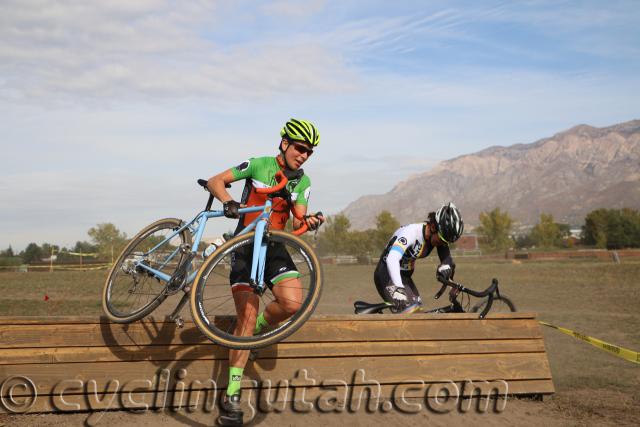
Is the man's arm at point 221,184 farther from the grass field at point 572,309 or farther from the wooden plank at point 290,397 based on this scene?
the grass field at point 572,309

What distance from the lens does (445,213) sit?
8.52 m

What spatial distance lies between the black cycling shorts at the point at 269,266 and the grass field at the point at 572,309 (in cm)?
348

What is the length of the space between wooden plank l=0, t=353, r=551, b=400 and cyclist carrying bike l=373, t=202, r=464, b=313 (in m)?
1.03

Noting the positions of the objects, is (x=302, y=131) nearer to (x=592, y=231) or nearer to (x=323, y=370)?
(x=323, y=370)

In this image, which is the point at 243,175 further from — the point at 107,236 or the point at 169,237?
the point at 107,236

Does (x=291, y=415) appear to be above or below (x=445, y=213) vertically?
below

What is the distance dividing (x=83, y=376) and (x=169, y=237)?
1.82m

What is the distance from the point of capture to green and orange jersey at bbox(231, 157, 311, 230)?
21.9 ft

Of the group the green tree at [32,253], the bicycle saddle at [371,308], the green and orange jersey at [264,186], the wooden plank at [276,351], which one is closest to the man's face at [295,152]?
the green and orange jersey at [264,186]

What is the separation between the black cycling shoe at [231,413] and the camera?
240 inches

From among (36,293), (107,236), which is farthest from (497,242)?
(36,293)

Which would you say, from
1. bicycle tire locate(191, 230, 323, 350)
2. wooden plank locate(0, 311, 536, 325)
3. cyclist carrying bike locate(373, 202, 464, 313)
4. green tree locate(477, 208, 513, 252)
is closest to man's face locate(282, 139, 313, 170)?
bicycle tire locate(191, 230, 323, 350)

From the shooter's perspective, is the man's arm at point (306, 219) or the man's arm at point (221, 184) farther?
the man's arm at point (306, 219)

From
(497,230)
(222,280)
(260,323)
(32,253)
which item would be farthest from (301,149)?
(497,230)
